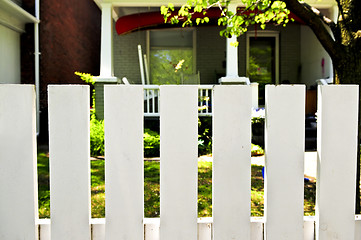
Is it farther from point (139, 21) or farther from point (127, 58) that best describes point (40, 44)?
point (127, 58)

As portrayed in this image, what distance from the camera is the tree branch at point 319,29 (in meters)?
2.29

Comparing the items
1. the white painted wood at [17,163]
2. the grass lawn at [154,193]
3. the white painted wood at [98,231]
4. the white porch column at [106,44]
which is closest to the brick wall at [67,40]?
the white porch column at [106,44]

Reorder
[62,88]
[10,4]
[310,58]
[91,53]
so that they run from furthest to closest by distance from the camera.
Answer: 1. [91,53]
2. [310,58]
3. [10,4]
4. [62,88]

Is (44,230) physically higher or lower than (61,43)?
lower

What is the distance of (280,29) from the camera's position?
35.2 feet

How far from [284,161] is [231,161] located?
22 cm

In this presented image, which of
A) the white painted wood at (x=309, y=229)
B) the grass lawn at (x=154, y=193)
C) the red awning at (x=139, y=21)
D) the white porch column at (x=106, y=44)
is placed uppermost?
the red awning at (x=139, y=21)

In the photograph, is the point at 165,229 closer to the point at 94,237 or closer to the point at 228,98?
the point at 94,237

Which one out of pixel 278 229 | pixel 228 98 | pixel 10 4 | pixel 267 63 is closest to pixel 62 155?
pixel 228 98

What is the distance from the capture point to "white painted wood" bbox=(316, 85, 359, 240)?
1354mm

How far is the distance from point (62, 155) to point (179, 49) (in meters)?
9.49

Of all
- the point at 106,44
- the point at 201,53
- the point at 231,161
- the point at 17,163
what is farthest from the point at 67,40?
the point at 231,161

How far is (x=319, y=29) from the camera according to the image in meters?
2.30

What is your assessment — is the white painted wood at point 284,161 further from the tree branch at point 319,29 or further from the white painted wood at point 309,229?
the tree branch at point 319,29
